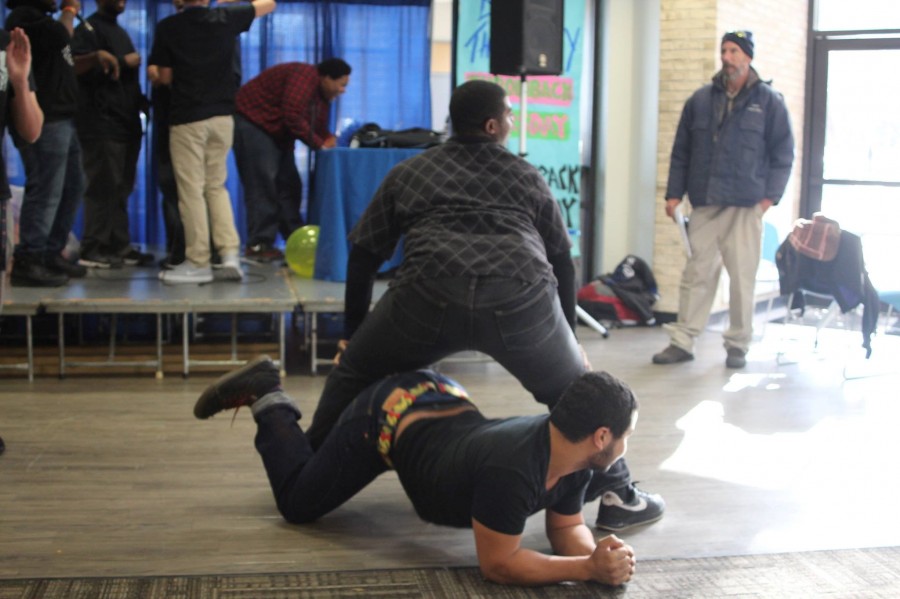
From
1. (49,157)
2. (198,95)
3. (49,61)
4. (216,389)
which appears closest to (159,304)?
(49,157)

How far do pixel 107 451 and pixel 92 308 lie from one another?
1301 mm

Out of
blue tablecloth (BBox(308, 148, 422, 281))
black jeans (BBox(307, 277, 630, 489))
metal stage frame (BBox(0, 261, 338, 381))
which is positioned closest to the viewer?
black jeans (BBox(307, 277, 630, 489))

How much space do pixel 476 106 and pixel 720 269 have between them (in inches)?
116

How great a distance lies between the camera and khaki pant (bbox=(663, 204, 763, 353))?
5535 mm

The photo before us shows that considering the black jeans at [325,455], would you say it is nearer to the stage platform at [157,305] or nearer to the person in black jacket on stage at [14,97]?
the person in black jacket on stage at [14,97]

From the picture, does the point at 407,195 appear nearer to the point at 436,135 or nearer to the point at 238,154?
the point at 436,135

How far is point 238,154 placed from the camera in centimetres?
680

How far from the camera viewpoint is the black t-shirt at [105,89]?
19.7 feet

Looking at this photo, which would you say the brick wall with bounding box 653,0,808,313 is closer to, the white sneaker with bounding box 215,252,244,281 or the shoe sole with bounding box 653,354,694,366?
the shoe sole with bounding box 653,354,694,366

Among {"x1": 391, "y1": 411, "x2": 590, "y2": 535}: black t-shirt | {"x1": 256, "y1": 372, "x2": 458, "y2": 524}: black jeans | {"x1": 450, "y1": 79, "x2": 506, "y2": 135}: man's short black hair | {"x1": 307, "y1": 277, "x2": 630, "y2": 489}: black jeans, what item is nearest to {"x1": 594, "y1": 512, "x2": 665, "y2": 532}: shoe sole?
{"x1": 307, "y1": 277, "x2": 630, "y2": 489}: black jeans

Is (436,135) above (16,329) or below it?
above

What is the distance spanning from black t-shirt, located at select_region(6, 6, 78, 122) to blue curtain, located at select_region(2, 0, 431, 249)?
1.92m

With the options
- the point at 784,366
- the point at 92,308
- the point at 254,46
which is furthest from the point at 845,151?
the point at 92,308

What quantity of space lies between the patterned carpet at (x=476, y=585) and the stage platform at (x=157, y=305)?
97.0 inches
